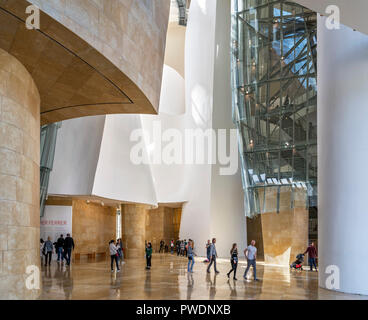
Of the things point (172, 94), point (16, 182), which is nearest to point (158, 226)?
point (172, 94)

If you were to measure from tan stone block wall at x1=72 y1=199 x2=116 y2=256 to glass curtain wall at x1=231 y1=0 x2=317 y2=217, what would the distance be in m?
11.6

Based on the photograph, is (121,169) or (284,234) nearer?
(284,234)

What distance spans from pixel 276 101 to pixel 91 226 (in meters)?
16.2

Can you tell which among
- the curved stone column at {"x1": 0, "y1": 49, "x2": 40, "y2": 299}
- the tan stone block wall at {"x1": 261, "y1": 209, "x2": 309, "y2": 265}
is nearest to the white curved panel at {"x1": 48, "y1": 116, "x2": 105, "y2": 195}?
the tan stone block wall at {"x1": 261, "y1": 209, "x2": 309, "y2": 265}

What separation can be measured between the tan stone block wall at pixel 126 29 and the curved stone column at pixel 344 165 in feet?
17.4

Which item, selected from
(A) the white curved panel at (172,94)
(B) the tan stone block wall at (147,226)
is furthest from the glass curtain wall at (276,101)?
(A) the white curved panel at (172,94)

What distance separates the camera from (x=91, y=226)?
3109 centimetres

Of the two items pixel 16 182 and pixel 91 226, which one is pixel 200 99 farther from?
pixel 16 182

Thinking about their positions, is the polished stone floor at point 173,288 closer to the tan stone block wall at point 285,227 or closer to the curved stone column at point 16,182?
the curved stone column at point 16,182

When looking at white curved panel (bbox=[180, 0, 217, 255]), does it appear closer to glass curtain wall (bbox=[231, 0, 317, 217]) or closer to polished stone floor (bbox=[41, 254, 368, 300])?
glass curtain wall (bbox=[231, 0, 317, 217])

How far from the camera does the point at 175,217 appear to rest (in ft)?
146

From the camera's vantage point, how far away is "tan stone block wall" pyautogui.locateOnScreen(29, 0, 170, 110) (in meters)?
8.32

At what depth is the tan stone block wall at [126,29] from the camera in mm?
8320
